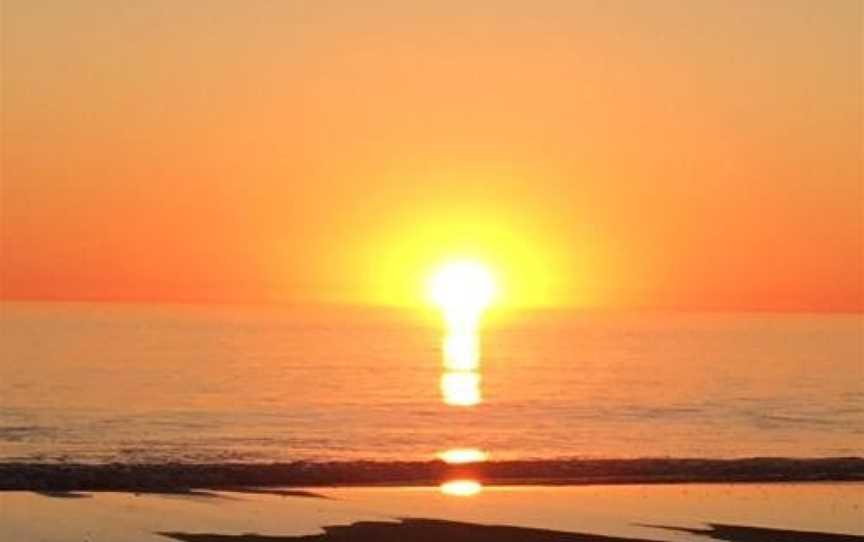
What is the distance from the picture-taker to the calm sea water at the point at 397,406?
51.8m

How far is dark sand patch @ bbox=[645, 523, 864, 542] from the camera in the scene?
2692 cm

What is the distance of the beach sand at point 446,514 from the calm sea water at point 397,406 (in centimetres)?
1253

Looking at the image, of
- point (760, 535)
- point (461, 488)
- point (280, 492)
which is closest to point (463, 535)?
point (760, 535)

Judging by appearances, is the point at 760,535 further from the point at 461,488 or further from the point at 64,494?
the point at 64,494

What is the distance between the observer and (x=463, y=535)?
26.9 m

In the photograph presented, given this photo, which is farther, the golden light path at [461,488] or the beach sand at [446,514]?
the golden light path at [461,488]

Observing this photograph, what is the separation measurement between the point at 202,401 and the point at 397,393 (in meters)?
13.5

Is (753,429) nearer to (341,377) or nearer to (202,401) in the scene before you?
(202,401)

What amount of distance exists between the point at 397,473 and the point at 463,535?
38.6 feet

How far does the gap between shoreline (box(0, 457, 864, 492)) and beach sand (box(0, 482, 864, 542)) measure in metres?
1.44

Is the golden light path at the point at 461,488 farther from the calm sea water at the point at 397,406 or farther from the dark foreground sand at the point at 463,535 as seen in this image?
the calm sea water at the point at 397,406

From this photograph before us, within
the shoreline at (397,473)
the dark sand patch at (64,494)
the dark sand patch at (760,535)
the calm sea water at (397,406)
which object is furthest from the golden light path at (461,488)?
the calm sea water at (397,406)

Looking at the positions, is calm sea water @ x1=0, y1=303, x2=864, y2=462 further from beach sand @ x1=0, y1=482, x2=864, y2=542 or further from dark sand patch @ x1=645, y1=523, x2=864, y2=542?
dark sand patch @ x1=645, y1=523, x2=864, y2=542

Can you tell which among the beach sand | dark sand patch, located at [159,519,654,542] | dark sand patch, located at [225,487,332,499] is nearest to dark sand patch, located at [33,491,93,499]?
the beach sand
